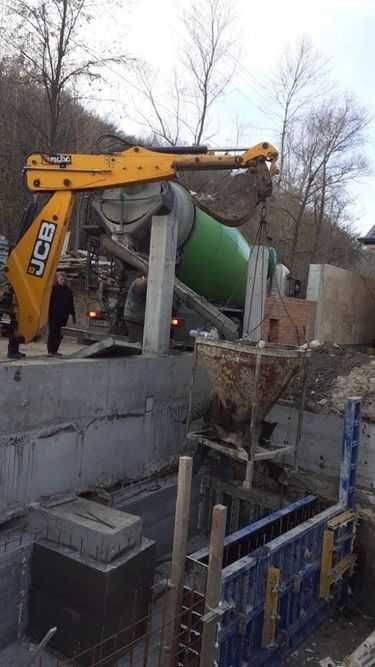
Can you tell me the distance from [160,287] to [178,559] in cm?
401

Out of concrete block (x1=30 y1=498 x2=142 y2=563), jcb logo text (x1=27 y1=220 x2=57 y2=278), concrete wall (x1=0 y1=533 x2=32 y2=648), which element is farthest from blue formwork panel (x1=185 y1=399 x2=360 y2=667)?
jcb logo text (x1=27 y1=220 x2=57 y2=278)

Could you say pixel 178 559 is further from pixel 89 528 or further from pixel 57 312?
pixel 57 312

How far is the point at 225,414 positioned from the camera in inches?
253

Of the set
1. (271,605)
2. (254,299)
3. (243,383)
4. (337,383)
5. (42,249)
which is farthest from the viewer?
(254,299)

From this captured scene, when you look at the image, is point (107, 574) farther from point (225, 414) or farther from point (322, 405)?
point (322, 405)

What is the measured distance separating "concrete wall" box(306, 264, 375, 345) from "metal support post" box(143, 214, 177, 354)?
5.13 m

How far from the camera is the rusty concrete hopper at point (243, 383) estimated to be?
5.91 m

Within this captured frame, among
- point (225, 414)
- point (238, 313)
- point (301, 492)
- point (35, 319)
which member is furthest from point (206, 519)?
point (238, 313)

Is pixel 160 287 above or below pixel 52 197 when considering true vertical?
A: below

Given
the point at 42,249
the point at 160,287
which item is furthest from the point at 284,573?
the point at 42,249

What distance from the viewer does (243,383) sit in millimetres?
6047

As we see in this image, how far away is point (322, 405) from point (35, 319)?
13.7 ft

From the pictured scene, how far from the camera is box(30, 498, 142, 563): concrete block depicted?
471cm

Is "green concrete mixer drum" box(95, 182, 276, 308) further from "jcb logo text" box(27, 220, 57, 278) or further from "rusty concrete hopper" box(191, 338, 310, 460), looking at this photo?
"rusty concrete hopper" box(191, 338, 310, 460)
